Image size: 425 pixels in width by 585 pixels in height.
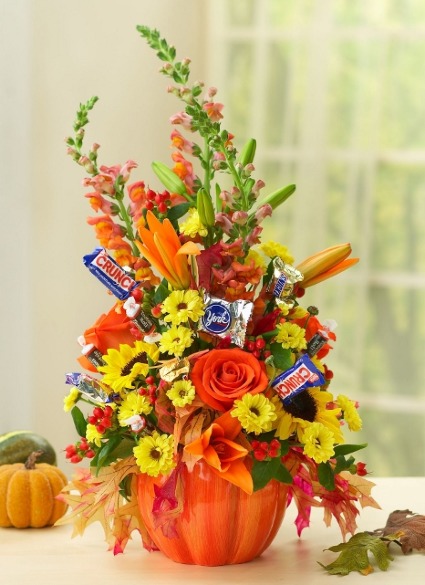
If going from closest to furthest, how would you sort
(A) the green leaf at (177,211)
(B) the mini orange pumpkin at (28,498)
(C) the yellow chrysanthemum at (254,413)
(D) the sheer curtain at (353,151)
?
(C) the yellow chrysanthemum at (254,413) → (A) the green leaf at (177,211) → (B) the mini orange pumpkin at (28,498) → (D) the sheer curtain at (353,151)

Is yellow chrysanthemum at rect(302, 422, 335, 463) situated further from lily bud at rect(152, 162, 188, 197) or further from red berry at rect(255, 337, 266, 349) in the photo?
lily bud at rect(152, 162, 188, 197)

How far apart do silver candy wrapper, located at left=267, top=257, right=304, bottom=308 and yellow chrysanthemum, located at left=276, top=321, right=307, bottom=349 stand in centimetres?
3

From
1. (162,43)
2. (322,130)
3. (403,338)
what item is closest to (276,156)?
(322,130)

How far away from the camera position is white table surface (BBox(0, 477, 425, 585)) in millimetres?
1066

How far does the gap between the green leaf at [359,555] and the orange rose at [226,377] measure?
24 centimetres

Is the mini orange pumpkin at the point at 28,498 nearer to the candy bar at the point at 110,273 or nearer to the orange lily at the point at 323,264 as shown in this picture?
the candy bar at the point at 110,273

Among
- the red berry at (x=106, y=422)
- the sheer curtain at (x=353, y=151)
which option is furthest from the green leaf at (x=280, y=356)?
the sheer curtain at (x=353, y=151)

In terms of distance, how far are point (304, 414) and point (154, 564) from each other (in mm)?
270

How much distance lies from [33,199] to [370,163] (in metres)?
1.02

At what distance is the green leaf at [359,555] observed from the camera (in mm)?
1085

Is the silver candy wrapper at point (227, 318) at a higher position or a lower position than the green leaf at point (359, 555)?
higher

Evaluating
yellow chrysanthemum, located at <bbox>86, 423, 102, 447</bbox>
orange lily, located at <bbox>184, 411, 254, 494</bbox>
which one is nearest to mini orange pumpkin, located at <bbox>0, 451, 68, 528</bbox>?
yellow chrysanthemum, located at <bbox>86, 423, 102, 447</bbox>

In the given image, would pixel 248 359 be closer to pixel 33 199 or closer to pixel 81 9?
pixel 33 199

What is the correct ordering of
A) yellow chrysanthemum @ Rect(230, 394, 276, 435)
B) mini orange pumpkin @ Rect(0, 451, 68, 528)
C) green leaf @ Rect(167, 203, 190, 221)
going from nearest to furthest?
yellow chrysanthemum @ Rect(230, 394, 276, 435) < green leaf @ Rect(167, 203, 190, 221) < mini orange pumpkin @ Rect(0, 451, 68, 528)
